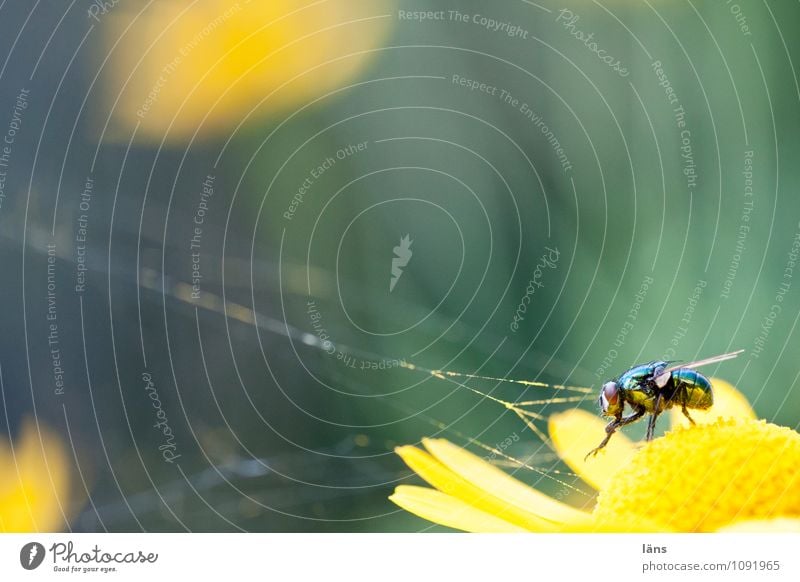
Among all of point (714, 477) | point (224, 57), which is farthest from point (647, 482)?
point (224, 57)

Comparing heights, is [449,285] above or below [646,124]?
below

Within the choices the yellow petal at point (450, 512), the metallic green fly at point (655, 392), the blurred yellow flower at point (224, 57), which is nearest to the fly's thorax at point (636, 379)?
the metallic green fly at point (655, 392)

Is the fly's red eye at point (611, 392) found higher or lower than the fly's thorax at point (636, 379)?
lower

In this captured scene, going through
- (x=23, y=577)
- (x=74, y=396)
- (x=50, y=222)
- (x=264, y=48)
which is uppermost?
(x=264, y=48)

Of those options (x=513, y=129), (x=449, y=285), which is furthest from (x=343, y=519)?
(x=513, y=129)

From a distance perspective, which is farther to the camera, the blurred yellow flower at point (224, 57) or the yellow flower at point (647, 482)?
the blurred yellow flower at point (224, 57)

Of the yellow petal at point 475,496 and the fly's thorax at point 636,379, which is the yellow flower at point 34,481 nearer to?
the yellow petal at point 475,496

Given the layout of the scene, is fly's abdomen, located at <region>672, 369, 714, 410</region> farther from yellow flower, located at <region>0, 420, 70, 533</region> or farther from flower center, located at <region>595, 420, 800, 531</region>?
yellow flower, located at <region>0, 420, 70, 533</region>

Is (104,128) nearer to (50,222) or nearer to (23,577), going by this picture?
(50,222)
